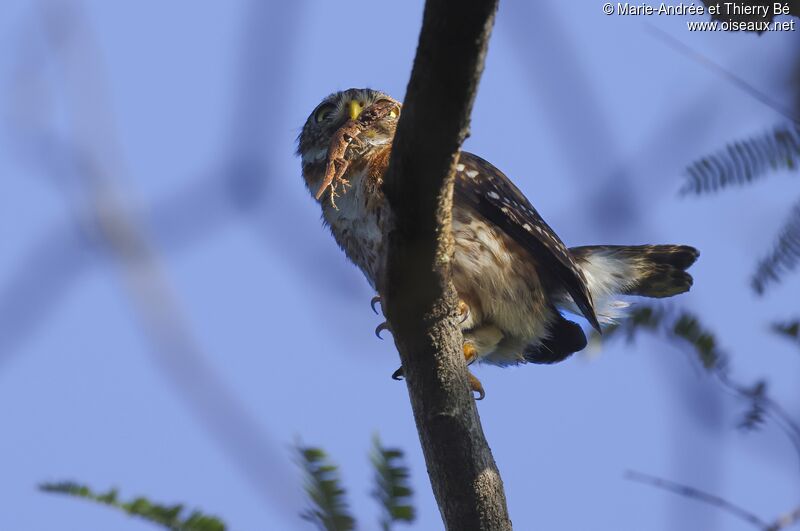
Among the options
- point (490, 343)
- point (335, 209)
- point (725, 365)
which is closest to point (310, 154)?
point (335, 209)

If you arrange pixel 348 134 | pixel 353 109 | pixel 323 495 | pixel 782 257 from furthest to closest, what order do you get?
pixel 353 109, pixel 348 134, pixel 782 257, pixel 323 495

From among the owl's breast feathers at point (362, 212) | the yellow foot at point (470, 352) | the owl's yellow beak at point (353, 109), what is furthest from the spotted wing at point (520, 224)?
the owl's yellow beak at point (353, 109)

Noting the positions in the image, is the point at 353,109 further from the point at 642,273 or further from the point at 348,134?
the point at 642,273

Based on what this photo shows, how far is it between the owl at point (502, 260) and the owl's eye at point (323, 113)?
382 mm

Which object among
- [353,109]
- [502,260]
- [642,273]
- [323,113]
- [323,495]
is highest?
[323,113]

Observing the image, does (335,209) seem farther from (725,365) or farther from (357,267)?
Answer: (725,365)

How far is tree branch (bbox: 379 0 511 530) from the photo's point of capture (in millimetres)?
2600

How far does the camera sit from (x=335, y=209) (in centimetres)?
558

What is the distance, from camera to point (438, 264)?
330 centimetres

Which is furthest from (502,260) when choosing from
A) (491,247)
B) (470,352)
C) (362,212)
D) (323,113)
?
(323,113)

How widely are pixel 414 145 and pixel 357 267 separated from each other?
301 cm

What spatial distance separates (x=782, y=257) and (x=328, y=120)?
11.7ft

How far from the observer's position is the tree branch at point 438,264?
2600mm

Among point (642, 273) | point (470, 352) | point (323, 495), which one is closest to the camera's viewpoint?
point (323, 495)
